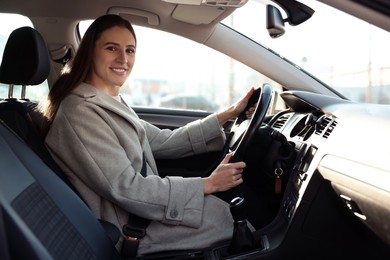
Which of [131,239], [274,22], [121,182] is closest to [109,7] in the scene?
[274,22]

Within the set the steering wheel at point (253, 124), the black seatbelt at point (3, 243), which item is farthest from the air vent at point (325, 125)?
the black seatbelt at point (3, 243)

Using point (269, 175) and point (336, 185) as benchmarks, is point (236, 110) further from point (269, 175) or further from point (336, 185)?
point (336, 185)

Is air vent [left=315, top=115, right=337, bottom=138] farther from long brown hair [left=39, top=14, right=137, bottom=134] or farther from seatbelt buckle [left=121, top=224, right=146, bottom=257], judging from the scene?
long brown hair [left=39, top=14, right=137, bottom=134]

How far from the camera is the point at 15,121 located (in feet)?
5.46

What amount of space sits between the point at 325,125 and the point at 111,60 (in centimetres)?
85

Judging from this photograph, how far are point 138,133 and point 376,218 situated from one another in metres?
0.93

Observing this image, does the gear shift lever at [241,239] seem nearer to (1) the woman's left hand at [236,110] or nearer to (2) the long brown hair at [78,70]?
(1) the woman's left hand at [236,110]

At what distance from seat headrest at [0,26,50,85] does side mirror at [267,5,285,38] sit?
0.82m

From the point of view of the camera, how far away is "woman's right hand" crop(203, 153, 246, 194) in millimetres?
1739

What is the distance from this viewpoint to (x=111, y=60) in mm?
1922

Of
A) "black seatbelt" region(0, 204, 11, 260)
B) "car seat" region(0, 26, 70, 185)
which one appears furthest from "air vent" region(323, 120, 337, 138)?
"black seatbelt" region(0, 204, 11, 260)

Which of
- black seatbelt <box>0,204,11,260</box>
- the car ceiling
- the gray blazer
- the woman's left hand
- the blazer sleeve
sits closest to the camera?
black seatbelt <box>0,204,11,260</box>

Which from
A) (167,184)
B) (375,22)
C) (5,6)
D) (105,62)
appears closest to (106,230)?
(167,184)

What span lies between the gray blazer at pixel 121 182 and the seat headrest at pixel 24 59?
0.15m
